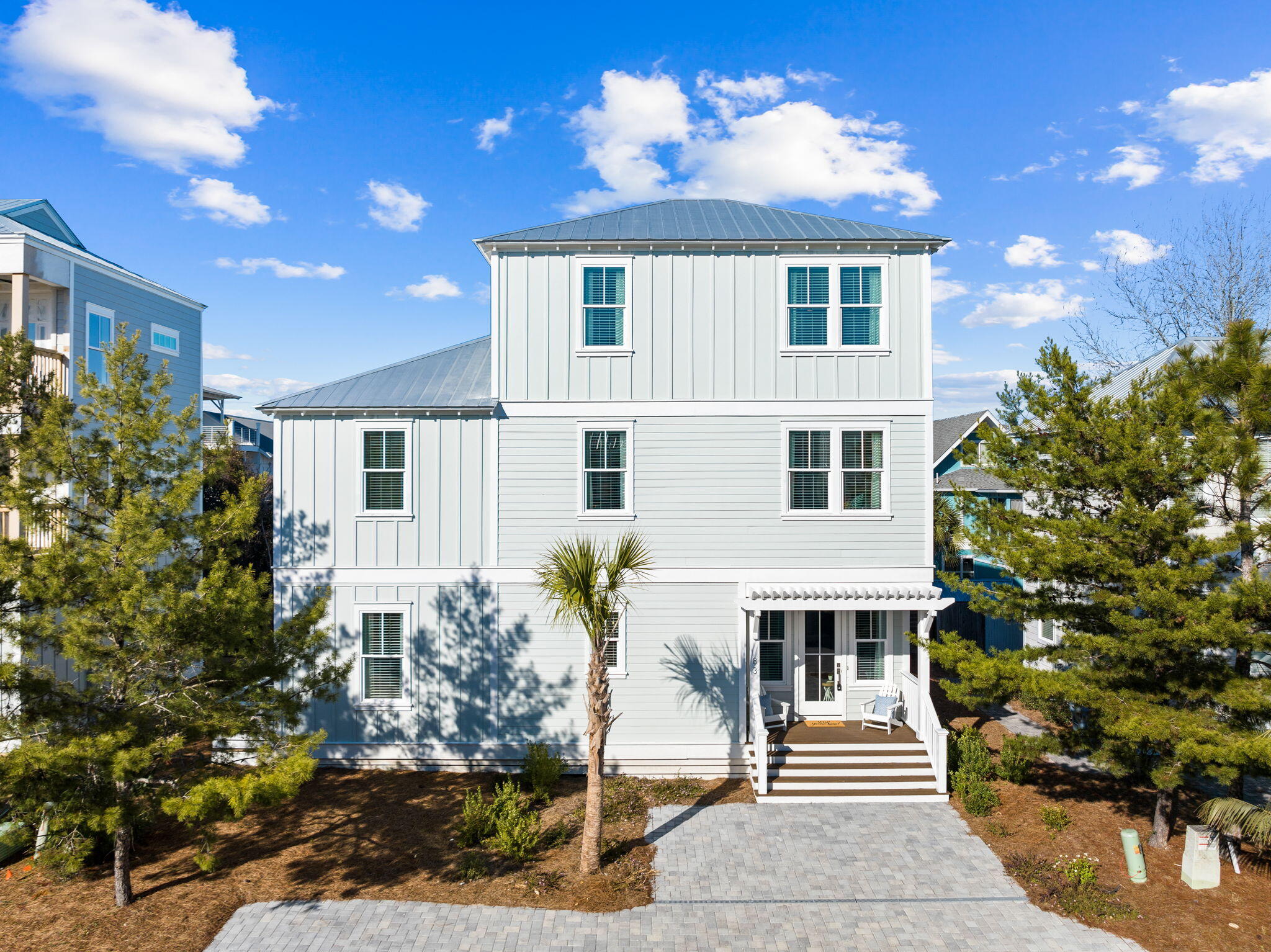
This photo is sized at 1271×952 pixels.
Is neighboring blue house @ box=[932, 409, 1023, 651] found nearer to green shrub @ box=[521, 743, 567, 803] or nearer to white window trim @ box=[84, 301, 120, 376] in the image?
green shrub @ box=[521, 743, 567, 803]

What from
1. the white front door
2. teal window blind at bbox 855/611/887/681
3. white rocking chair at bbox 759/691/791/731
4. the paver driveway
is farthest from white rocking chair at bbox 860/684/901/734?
the paver driveway

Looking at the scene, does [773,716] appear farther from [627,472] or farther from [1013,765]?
[627,472]

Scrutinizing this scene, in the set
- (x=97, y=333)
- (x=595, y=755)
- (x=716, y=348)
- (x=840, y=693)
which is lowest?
(x=840, y=693)

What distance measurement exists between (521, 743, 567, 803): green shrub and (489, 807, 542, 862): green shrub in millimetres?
1555

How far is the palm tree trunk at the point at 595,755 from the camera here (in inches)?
404

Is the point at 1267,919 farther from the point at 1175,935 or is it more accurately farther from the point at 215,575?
the point at 215,575

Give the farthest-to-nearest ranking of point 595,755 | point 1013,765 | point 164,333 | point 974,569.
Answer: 1. point 974,569
2. point 164,333
3. point 1013,765
4. point 595,755

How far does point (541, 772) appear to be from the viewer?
41.9ft

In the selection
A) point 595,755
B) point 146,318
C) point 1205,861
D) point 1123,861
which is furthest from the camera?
point 146,318

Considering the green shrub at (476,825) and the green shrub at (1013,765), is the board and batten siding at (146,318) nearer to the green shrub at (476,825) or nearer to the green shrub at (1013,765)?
the green shrub at (476,825)

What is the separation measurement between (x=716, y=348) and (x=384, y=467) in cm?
687

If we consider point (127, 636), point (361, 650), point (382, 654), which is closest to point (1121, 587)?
point (382, 654)

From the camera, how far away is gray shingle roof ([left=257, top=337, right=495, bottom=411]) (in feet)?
46.6

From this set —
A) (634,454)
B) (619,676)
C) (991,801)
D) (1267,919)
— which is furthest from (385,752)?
(1267,919)
